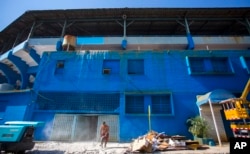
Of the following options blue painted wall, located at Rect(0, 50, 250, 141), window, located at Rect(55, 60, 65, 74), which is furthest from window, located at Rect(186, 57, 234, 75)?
window, located at Rect(55, 60, 65, 74)

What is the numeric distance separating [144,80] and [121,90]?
1936mm

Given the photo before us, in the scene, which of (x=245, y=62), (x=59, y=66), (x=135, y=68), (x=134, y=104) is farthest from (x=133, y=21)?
(x=245, y=62)

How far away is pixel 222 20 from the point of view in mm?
17297

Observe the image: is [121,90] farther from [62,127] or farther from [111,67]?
[62,127]

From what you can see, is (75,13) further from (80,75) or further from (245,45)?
(245,45)

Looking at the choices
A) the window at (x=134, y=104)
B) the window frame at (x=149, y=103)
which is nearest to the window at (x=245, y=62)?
the window frame at (x=149, y=103)

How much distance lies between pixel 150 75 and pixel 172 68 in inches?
73.2

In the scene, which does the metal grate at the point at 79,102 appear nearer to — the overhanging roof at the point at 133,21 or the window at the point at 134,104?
the window at the point at 134,104

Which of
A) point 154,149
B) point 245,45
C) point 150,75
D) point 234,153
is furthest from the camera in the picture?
point 245,45

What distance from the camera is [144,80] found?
12609 millimetres

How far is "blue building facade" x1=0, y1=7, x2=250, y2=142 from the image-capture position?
37.2ft

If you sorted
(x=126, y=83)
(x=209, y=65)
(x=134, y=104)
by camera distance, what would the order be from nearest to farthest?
(x=134, y=104), (x=126, y=83), (x=209, y=65)

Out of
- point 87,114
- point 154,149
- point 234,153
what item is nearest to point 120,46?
point 87,114

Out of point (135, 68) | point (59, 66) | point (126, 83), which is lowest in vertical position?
point (126, 83)
